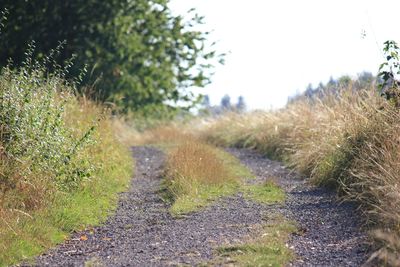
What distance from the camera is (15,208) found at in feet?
28.5

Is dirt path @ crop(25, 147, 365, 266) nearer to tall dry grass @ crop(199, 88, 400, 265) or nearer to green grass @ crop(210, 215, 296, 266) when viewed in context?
green grass @ crop(210, 215, 296, 266)

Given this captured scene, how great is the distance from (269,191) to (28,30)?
11784 millimetres

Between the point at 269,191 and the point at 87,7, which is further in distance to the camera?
the point at 87,7

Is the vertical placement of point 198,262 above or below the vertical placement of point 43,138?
below

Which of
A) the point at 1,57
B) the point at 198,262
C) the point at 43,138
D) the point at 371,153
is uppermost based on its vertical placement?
the point at 1,57

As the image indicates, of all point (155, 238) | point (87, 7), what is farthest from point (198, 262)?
point (87, 7)

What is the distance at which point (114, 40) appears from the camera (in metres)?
21.9

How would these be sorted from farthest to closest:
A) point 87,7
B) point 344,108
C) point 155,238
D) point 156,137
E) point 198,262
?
point 156,137 → point 87,7 → point 344,108 → point 155,238 → point 198,262

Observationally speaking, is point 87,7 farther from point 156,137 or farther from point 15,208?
point 15,208

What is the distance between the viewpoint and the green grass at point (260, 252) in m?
6.84

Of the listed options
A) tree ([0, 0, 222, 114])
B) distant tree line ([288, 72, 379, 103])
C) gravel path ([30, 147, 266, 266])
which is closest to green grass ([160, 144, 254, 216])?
gravel path ([30, 147, 266, 266])

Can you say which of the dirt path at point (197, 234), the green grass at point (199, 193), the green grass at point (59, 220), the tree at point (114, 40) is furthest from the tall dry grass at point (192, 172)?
the tree at point (114, 40)

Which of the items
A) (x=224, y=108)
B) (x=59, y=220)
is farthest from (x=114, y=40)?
(x=59, y=220)

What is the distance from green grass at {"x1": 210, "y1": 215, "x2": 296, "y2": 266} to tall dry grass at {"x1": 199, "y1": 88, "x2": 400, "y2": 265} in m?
0.88
